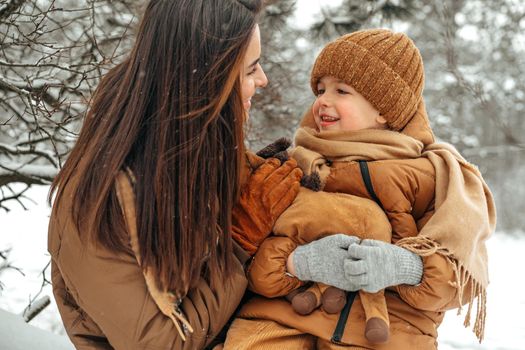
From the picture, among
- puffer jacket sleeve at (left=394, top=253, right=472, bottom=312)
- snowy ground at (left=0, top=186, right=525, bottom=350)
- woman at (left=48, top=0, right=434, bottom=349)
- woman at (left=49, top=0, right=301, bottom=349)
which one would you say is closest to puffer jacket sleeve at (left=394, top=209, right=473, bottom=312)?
puffer jacket sleeve at (left=394, top=253, right=472, bottom=312)

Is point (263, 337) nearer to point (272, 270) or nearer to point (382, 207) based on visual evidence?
point (272, 270)

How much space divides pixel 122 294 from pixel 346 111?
106 centimetres

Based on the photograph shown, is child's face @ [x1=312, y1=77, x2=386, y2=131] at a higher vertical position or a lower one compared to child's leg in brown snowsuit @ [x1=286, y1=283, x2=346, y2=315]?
higher

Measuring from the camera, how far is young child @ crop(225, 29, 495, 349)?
6.17ft

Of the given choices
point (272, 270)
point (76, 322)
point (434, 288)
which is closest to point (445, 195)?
point (434, 288)

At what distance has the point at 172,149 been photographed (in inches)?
69.6

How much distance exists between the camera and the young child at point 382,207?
1.88 meters

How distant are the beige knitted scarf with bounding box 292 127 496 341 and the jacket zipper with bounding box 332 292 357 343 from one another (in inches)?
8.9

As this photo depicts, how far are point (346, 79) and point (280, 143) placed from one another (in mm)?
353

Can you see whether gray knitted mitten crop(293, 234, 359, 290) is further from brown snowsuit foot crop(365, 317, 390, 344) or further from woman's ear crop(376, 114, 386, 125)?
woman's ear crop(376, 114, 386, 125)

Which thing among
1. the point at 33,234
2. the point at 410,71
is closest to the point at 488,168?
the point at 33,234

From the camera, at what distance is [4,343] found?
2943 mm

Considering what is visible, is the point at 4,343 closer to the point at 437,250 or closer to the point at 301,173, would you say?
the point at 301,173

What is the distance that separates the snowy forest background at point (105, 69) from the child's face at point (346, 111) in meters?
0.88
